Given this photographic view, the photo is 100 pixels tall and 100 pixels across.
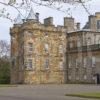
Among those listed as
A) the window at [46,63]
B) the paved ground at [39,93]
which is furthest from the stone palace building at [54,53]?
the paved ground at [39,93]

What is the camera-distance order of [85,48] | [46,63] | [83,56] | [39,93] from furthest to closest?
[46,63], [83,56], [85,48], [39,93]

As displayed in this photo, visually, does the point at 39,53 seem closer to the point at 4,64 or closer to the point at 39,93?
the point at 4,64

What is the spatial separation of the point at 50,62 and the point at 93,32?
1149cm

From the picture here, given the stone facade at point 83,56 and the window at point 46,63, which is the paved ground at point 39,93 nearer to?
the stone facade at point 83,56

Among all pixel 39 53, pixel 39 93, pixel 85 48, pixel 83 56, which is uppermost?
pixel 85 48

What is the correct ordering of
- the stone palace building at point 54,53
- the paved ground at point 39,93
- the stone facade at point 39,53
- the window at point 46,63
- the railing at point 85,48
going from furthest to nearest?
the window at point 46,63 < the stone facade at point 39,53 < the stone palace building at point 54,53 < the railing at point 85,48 < the paved ground at point 39,93

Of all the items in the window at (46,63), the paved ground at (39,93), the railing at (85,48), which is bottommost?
the paved ground at (39,93)

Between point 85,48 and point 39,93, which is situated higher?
point 85,48

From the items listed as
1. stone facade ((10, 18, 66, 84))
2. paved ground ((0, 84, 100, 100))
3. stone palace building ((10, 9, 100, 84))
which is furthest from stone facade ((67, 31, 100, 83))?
paved ground ((0, 84, 100, 100))

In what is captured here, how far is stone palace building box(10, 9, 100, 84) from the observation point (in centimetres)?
8817

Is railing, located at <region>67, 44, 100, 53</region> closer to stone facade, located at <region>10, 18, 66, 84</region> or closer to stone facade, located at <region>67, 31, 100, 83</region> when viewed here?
stone facade, located at <region>67, 31, 100, 83</region>

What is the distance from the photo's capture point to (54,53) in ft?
306

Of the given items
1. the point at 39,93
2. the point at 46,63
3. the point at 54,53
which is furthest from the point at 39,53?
the point at 39,93

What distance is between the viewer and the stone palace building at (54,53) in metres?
88.2
